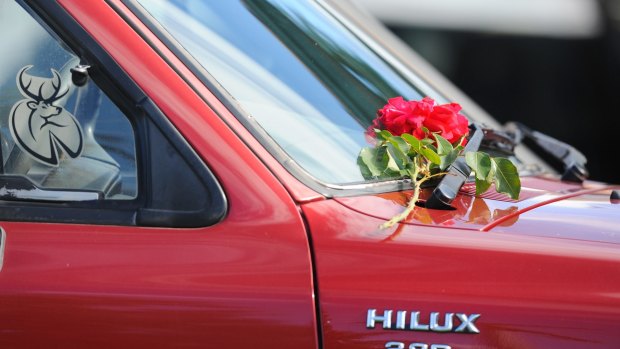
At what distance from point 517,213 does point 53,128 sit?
951mm

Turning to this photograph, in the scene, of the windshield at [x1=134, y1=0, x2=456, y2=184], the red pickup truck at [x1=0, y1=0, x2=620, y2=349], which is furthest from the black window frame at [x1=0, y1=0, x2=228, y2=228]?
the windshield at [x1=134, y1=0, x2=456, y2=184]

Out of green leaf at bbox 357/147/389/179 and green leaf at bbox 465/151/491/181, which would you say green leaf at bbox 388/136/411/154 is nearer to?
green leaf at bbox 357/147/389/179

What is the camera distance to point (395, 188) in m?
2.15

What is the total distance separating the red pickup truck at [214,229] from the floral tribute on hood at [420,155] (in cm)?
4

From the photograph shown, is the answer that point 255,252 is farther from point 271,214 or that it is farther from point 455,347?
point 455,347

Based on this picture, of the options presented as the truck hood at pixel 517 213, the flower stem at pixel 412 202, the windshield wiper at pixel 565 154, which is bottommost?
the windshield wiper at pixel 565 154

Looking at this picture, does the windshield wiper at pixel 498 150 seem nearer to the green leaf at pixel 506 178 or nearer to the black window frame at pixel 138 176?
the green leaf at pixel 506 178

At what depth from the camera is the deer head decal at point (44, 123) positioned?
6.62 ft

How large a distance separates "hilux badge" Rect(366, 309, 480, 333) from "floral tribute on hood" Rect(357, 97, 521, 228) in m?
0.36

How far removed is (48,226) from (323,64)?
83 cm

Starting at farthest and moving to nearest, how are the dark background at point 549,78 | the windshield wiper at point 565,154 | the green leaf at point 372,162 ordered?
the dark background at point 549,78
the windshield wiper at point 565,154
the green leaf at point 372,162

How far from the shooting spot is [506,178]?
2209mm

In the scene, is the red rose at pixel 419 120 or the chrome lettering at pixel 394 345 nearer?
the chrome lettering at pixel 394 345

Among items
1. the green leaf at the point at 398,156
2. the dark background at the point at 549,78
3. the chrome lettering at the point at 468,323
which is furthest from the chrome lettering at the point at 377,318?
the dark background at the point at 549,78
